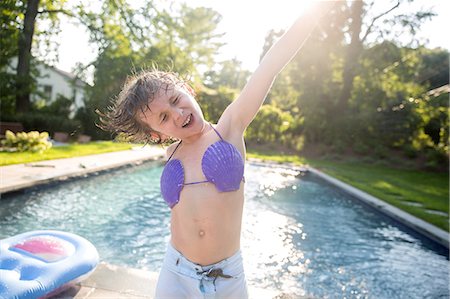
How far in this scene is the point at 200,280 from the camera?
1548 mm

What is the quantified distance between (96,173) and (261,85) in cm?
842

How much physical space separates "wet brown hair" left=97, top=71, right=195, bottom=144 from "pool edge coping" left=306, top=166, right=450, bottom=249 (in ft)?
18.0

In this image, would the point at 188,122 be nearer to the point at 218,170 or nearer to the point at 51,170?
the point at 218,170

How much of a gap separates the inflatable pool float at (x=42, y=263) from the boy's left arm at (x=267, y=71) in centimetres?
179

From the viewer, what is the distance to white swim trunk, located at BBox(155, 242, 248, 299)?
1.54 metres

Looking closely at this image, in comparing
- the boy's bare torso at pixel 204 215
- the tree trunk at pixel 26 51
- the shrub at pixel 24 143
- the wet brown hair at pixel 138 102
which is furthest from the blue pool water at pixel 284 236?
the tree trunk at pixel 26 51

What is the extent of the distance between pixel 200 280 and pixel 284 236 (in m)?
4.75

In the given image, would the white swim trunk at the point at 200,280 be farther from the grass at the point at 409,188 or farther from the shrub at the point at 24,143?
the shrub at the point at 24,143

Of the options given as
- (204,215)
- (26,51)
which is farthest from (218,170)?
(26,51)

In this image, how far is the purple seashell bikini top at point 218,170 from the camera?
1.54 metres

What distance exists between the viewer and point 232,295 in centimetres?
158

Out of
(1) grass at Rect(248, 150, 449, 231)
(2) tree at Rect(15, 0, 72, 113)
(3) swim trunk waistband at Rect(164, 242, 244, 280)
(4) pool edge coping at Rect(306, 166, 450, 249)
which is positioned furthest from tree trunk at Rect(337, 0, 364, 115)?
(3) swim trunk waistband at Rect(164, 242, 244, 280)

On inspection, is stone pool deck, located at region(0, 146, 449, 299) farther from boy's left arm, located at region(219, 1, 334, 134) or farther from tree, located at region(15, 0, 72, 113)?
tree, located at region(15, 0, 72, 113)

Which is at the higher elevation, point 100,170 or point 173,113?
point 173,113
